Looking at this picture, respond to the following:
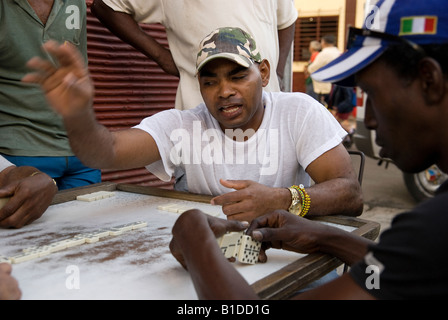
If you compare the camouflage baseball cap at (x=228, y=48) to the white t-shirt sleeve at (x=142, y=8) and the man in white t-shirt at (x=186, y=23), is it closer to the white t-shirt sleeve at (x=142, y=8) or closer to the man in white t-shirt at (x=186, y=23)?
the man in white t-shirt at (x=186, y=23)

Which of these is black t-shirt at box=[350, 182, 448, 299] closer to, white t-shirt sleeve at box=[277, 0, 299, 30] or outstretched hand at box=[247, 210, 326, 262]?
outstretched hand at box=[247, 210, 326, 262]

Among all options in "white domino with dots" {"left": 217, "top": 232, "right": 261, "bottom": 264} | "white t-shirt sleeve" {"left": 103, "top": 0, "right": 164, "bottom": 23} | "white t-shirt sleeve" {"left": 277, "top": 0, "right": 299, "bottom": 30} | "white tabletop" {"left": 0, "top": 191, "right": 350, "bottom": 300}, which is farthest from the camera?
"white t-shirt sleeve" {"left": 277, "top": 0, "right": 299, "bottom": 30}

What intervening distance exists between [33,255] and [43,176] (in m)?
0.60

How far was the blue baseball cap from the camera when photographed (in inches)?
47.8

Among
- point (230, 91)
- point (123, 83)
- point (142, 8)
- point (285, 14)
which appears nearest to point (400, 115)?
point (230, 91)

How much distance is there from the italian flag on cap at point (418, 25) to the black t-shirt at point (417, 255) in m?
0.41

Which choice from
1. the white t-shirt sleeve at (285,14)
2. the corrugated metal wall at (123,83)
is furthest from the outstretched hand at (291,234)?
the corrugated metal wall at (123,83)

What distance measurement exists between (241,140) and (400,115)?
4.33ft

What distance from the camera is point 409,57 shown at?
1251mm

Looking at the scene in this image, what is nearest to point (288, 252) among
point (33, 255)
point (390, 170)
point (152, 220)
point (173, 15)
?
point (152, 220)

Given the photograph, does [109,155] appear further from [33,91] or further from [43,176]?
[33,91]

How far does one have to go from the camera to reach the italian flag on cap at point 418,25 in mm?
1215

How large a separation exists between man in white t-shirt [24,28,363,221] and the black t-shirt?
1042 mm

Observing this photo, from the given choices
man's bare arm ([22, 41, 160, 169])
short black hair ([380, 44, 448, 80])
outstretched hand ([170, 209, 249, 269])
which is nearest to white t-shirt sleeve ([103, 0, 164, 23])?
man's bare arm ([22, 41, 160, 169])
